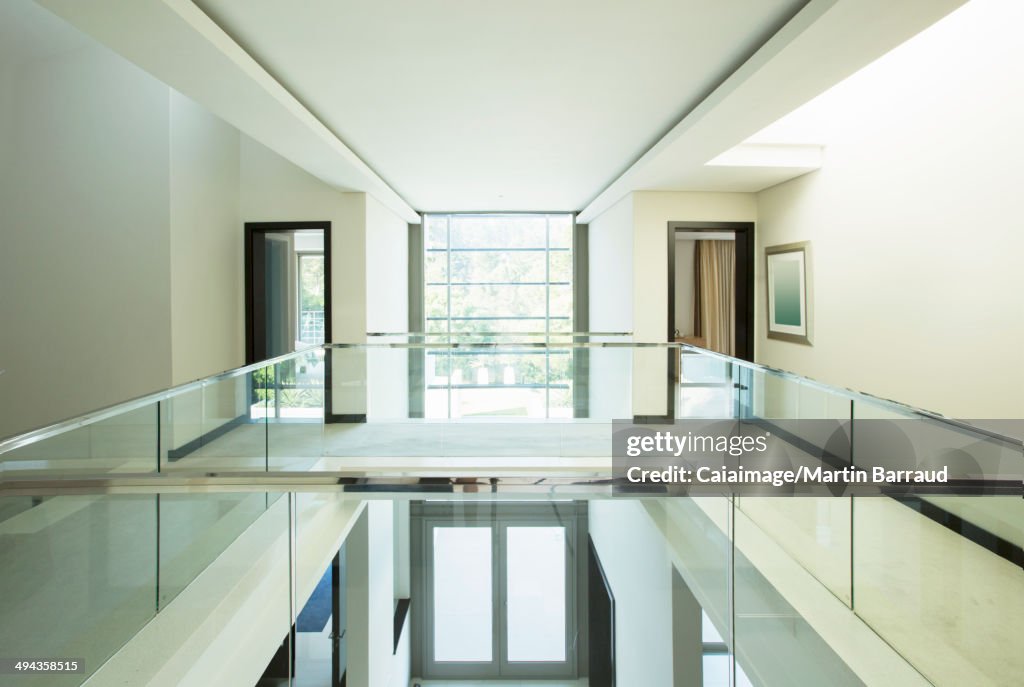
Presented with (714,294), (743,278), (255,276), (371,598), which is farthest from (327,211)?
(714,294)

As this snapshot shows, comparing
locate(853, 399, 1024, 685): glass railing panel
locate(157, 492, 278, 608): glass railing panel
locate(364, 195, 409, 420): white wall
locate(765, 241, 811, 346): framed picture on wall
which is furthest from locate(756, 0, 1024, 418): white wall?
locate(157, 492, 278, 608): glass railing panel

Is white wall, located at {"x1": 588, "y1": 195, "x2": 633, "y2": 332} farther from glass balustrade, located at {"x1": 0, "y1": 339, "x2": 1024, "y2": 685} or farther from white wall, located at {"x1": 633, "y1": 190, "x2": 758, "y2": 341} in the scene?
glass balustrade, located at {"x1": 0, "y1": 339, "x2": 1024, "y2": 685}

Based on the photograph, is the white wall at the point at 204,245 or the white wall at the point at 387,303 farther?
the white wall at the point at 387,303

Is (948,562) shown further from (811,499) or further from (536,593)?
(536,593)

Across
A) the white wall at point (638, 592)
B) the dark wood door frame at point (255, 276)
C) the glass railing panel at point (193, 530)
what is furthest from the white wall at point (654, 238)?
the glass railing panel at point (193, 530)

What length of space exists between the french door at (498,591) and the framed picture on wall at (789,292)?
311 cm

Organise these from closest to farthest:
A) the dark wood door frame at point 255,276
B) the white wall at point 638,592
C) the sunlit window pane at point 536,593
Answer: the sunlit window pane at point 536,593 → the white wall at point 638,592 → the dark wood door frame at point 255,276

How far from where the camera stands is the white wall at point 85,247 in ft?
18.1

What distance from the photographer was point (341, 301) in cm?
731

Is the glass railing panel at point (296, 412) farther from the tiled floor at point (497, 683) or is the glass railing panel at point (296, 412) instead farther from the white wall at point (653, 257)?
the white wall at point (653, 257)

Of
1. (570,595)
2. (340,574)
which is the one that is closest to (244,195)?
(340,574)

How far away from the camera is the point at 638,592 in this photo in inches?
270

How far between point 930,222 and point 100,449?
5734 millimetres

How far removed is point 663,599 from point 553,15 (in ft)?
16.8
